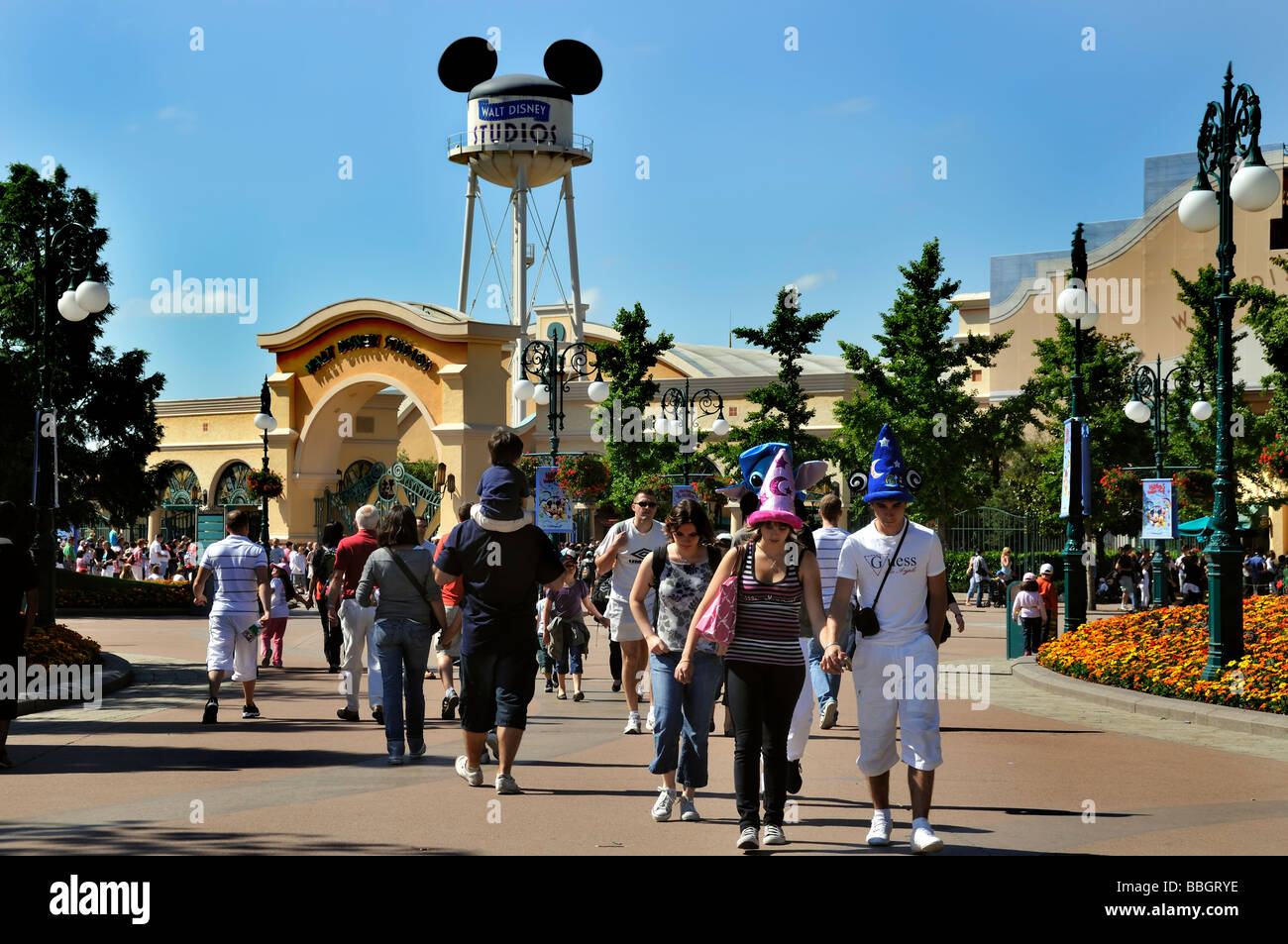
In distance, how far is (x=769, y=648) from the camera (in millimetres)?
7824

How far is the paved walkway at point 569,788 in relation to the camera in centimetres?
783

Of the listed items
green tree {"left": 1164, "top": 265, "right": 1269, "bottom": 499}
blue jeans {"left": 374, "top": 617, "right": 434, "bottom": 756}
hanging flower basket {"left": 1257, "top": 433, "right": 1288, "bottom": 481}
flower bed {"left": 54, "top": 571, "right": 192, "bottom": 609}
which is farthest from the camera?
green tree {"left": 1164, "top": 265, "right": 1269, "bottom": 499}

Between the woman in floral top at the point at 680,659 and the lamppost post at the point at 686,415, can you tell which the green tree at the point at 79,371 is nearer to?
the lamppost post at the point at 686,415

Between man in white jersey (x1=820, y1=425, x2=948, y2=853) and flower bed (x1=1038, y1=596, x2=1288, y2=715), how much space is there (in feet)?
22.3

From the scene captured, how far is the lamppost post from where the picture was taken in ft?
115

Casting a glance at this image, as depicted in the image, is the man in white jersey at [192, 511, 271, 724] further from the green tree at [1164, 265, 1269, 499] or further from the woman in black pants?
the green tree at [1164, 265, 1269, 499]

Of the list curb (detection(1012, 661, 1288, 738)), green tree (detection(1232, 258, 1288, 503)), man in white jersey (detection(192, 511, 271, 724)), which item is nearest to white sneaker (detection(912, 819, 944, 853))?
curb (detection(1012, 661, 1288, 738))

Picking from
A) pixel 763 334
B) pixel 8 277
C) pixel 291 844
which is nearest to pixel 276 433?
pixel 8 277

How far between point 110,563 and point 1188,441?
32.1m

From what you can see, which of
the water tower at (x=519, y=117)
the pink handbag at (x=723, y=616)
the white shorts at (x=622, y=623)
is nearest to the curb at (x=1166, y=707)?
the white shorts at (x=622, y=623)

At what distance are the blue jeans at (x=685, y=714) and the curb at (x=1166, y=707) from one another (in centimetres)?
586

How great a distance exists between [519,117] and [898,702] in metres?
46.9

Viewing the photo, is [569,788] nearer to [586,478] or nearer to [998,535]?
[586,478]
